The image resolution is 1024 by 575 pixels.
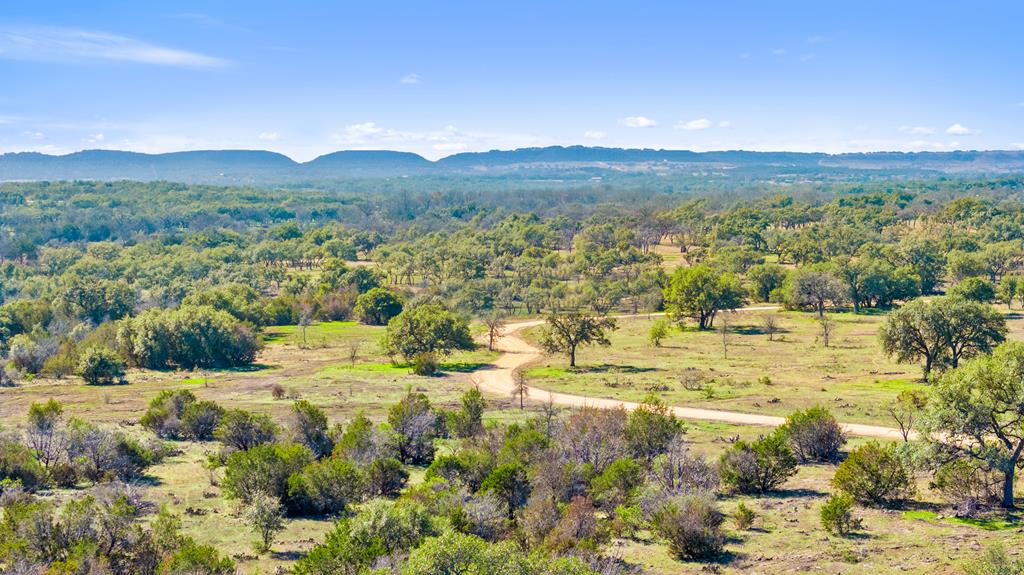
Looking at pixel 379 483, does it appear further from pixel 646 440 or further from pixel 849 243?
pixel 849 243

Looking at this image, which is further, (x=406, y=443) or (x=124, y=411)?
(x=124, y=411)

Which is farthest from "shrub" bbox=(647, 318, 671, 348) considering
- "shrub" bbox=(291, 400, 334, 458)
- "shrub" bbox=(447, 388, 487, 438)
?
"shrub" bbox=(291, 400, 334, 458)

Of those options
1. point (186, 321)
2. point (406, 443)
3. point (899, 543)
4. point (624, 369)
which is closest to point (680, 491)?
point (899, 543)

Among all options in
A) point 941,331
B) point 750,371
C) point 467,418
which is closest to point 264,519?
point 467,418

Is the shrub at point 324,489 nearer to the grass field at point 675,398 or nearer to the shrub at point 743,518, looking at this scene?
the grass field at point 675,398

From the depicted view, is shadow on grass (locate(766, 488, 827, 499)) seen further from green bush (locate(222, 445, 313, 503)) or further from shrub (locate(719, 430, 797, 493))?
green bush (locate(222, 445, 313, 503))

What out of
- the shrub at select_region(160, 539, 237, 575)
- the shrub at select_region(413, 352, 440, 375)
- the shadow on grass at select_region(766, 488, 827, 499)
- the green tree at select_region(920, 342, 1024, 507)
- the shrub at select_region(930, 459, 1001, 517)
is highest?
the green tree at select_region(920, 342, 1024, 507)

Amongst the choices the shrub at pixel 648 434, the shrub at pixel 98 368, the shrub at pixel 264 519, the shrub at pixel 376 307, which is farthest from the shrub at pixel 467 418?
the shrub at pixel 376 307

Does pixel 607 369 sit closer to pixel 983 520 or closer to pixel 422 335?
pixel 422 335
